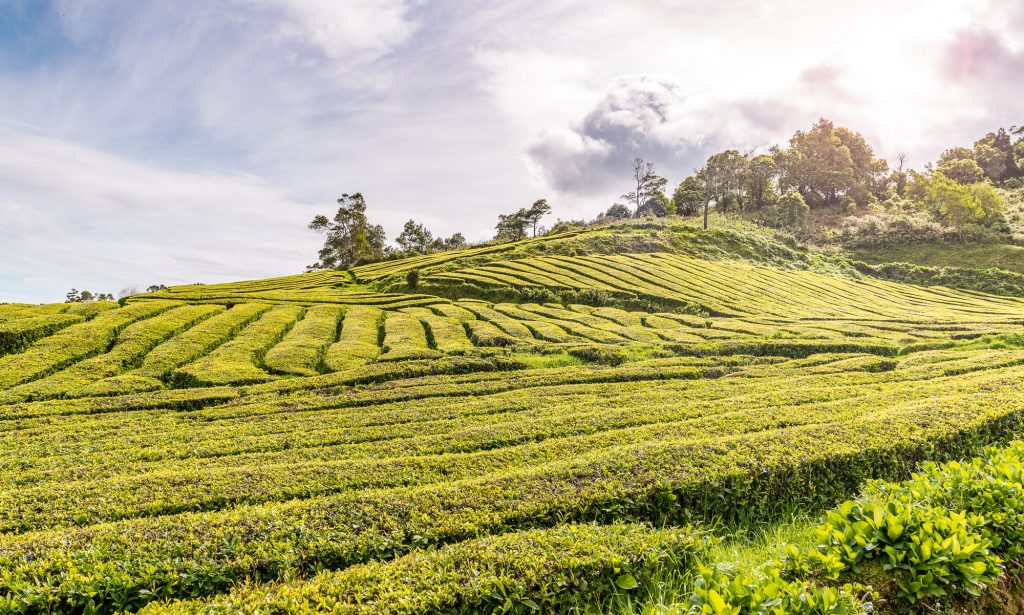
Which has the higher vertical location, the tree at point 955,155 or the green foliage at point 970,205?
the tree at point 955,155

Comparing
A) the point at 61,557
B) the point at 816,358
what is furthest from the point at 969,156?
the point at 61,557

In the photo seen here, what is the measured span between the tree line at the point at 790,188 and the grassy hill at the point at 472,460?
59.2 meters

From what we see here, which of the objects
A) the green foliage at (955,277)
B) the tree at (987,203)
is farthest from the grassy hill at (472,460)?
the tree at (987,203)

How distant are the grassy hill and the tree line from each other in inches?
2332

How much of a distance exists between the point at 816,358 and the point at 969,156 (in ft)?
429

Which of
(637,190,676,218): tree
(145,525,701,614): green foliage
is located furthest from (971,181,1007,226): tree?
(145,525,701,614): green foliage

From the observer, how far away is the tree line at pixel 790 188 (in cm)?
8388

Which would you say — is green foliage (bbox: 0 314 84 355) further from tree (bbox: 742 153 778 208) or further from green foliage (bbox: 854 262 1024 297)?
tree (bbox: 742 153 778 208)

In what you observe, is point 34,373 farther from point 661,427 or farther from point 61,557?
point 661,427

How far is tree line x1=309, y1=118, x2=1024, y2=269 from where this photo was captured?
83.9 meters

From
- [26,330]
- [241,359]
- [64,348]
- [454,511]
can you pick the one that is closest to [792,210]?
[241,359]

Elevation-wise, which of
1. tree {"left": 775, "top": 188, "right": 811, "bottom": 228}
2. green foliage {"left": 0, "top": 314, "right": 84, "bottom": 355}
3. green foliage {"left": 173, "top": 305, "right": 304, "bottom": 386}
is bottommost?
green foliage {"left": 173, "top": 305, "right": 304, "bottom": 386}

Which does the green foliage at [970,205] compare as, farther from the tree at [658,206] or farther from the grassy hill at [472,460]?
the grassy hill at [472,460]

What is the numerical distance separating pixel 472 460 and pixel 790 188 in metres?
102
